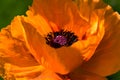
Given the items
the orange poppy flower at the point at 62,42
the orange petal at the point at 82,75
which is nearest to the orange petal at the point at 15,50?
the orange poppy flower at the point at 62,42

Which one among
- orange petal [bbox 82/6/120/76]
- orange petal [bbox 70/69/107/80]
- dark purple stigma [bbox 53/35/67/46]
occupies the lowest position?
orange petal [bbox 70/69/107/80]

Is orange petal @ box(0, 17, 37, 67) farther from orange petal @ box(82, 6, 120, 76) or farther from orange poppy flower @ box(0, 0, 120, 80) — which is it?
orange petal @ box(82, 6, 120, 76)

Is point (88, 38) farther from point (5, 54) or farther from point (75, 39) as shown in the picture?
point (5, 54)

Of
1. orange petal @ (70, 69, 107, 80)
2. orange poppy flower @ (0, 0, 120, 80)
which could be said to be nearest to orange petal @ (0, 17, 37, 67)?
orange poppy flower @ (0, 0, 120, 80)

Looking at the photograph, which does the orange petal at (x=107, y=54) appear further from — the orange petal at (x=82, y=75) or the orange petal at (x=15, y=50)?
the orange petal at (x=15, y=50)

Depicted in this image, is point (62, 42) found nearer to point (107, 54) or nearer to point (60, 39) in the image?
point (60, 39)

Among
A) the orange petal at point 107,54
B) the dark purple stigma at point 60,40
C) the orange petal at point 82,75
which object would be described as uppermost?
the dark purple stigma at point 60,40

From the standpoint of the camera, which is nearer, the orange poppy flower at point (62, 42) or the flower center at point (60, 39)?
the orange poppy flower at point (62, 42)

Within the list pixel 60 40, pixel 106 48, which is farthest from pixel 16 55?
pixel 106 48

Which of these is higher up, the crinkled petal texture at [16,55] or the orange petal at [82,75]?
the crinkled petal texture at [16,55]
